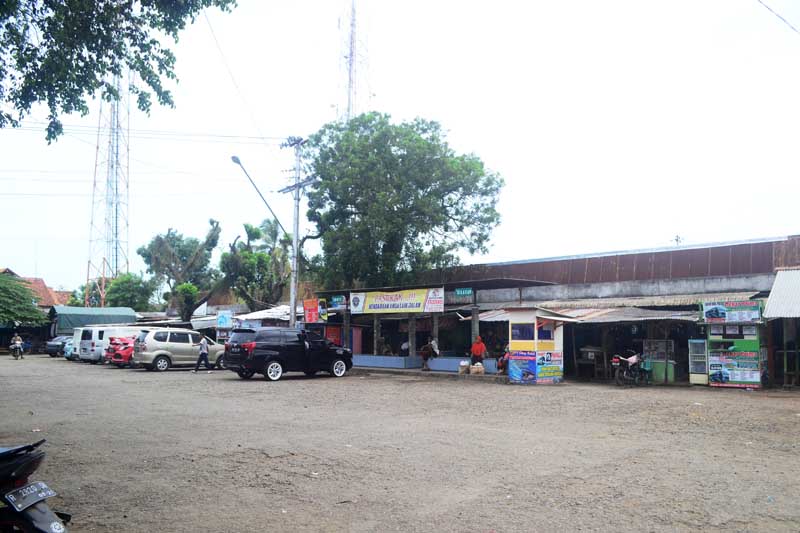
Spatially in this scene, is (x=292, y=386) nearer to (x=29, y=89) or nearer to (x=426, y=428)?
(x=426, y=428)

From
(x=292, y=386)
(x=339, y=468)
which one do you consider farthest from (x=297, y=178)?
(x=339, y=468)

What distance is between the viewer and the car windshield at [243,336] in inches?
798

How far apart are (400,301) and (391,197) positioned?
4587mm

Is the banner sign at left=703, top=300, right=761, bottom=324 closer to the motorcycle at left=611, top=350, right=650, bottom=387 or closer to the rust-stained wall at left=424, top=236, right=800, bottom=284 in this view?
the motorcycle at left=611, top=350, right=650, bottom=387

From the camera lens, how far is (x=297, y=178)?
27094mm

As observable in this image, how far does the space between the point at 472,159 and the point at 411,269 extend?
5.64m

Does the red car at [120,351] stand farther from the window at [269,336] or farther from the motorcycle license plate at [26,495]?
the motorcycle license plate at [26,495]

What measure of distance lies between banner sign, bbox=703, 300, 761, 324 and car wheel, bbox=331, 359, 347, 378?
12.0 metres

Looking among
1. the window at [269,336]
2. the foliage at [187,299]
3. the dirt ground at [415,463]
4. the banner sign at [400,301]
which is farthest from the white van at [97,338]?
the dirt ground at [415,463]

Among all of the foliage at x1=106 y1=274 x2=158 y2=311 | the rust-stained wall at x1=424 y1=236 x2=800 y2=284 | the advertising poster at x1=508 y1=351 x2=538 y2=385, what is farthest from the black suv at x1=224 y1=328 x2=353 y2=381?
the foliage at x1=106 y1=274 x2=158 y2=311

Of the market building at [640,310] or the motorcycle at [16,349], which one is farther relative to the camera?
the motorcycle at [16,349]

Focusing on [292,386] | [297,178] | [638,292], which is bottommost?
[292,386]

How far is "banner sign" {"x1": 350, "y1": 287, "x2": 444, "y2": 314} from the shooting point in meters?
23.1

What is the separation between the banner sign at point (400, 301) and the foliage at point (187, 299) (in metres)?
19.9
